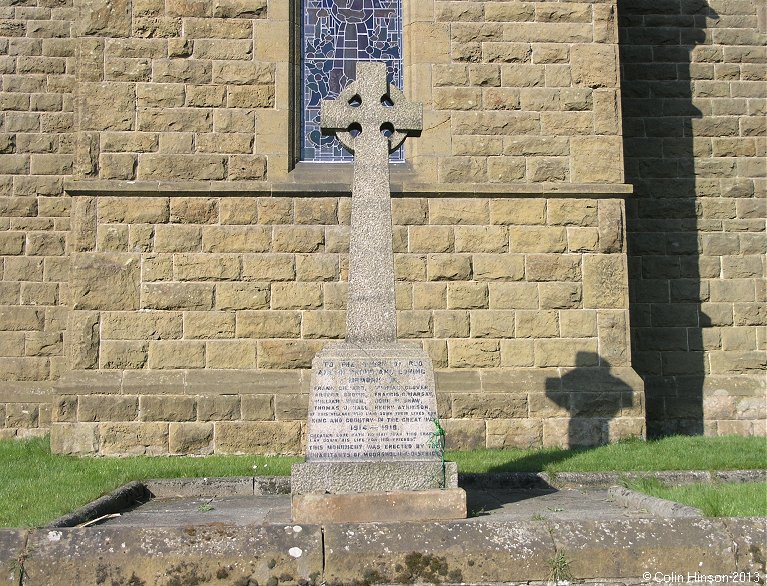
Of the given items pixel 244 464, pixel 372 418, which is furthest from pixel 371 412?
pixel 244 464

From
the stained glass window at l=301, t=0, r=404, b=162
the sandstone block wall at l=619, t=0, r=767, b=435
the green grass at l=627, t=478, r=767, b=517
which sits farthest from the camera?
the sandstone block wall at l=619, t=0, r=767, b=435

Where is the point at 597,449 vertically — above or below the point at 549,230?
below

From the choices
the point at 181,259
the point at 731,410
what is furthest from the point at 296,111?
the point at 731,410

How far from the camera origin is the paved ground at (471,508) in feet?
18.7

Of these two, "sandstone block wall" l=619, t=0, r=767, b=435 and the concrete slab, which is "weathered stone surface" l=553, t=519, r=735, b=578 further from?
"sandstone block wall" l=619, t=0, r=767, b=435

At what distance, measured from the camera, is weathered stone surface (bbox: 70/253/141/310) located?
904cm

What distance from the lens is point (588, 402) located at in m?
9.19

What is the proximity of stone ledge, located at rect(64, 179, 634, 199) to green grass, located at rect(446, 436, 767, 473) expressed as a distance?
286 centimetres

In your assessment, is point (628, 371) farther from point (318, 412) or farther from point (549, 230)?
point (318, 412)

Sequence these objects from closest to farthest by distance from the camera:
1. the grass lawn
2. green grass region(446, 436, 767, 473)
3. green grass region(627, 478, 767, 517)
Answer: green grass region(627, 478, 767, 517)
the grass lawn
green grass region(446, 436, 767, 473)

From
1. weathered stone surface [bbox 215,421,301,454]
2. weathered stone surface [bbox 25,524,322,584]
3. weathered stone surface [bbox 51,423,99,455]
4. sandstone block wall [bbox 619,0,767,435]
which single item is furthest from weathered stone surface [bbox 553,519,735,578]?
sandstone block wall [bbox 619,0,767,435]

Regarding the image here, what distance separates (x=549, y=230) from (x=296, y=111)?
128 inches

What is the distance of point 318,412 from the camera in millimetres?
5574

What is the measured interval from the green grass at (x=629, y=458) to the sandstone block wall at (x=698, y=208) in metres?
1.49
